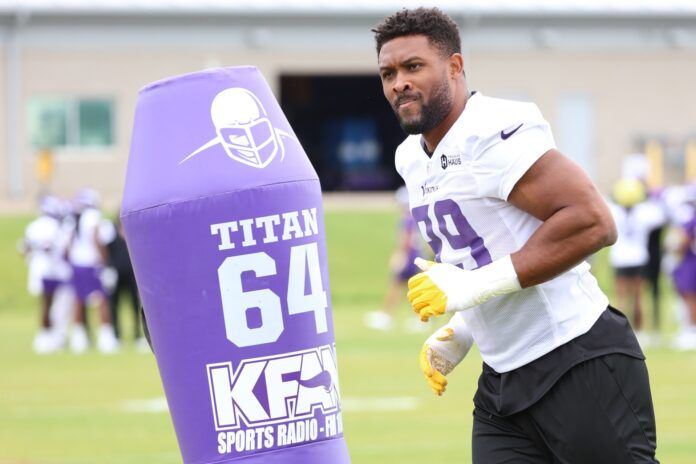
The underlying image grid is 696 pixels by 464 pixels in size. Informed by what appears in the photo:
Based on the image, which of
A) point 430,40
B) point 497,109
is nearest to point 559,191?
point 497,109

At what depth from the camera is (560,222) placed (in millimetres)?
4418

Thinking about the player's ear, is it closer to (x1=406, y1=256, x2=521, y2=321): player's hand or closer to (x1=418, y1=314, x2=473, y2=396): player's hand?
(x1=406, y1=256, x2=521, y2=321): player's hand

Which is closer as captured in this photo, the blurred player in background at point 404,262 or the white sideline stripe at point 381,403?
the white sideline stripe at point 381,403

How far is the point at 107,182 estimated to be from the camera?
36219 millimetres

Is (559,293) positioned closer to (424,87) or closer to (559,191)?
(559,191)

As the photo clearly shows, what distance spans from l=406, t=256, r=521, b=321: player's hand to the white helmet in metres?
0.73

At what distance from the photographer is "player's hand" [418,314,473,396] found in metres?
5.20

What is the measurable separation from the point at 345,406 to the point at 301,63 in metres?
26.0

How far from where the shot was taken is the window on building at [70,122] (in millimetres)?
35744

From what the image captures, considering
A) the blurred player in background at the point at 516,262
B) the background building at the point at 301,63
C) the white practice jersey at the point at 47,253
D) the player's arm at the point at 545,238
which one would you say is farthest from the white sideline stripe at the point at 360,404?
the background building at the point at 301,63

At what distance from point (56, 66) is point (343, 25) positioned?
23.4 feet

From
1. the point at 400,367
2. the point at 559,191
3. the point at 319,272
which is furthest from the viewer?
the point at 400,367

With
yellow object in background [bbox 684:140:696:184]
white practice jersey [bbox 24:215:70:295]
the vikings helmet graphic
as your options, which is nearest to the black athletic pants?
the vikings helmet graphic

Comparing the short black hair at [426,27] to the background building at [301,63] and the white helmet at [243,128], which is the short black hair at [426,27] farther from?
the background building at [301,63]
